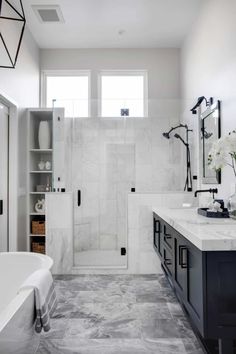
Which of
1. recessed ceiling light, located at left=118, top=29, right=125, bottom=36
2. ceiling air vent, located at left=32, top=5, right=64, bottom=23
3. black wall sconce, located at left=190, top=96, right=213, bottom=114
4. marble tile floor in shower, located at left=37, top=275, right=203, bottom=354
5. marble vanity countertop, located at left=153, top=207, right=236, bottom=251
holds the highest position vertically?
recessed ceiling light, located at left=118, top=29, right=125, bottom=36

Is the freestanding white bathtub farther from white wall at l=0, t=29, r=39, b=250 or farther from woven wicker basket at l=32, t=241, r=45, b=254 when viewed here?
woven wicker basket at l=32, t=241, r=45, b=254

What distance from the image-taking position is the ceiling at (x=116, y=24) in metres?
3.44

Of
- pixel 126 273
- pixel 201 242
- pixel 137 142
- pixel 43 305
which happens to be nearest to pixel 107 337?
pixel 43 305

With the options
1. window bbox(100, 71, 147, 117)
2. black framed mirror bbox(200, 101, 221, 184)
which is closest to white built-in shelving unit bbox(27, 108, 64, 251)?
window bbox(100, 71, 147, 117)

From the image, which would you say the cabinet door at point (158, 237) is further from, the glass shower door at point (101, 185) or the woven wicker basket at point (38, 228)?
the woven wicker basket at point (38, 228)

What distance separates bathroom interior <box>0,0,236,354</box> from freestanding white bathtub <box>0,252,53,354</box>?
16 millimetres

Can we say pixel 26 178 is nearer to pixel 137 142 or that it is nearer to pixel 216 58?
pixel 137 142

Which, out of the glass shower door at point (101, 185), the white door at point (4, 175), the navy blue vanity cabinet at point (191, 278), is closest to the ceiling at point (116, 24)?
the glass shower door at point (101, 185)

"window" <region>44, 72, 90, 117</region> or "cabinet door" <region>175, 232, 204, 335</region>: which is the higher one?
"window" <region>44, 72, 90, 117</region>

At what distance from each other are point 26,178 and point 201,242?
9.72 ft

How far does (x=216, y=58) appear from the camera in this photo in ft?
9.52

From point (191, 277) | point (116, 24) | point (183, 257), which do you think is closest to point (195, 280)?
point (191, 277)

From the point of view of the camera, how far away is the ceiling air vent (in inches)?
136

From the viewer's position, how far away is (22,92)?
12.4 ft
